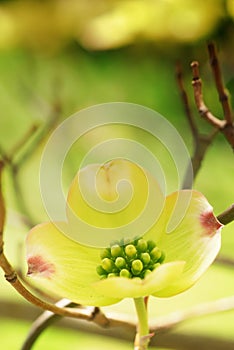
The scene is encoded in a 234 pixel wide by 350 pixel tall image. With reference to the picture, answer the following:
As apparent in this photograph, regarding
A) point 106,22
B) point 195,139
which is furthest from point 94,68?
point 195,139

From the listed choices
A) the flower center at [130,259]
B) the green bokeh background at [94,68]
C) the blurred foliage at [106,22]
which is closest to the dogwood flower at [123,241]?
the flower center at [130,259]

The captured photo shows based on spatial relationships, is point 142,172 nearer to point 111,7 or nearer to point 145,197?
point 145,197

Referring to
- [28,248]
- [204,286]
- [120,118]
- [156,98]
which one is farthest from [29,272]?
[156,98]

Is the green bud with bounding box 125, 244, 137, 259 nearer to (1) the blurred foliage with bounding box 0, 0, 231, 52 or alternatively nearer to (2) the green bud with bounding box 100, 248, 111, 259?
(2) the green bud with bounding box 100, 248, 111, 259

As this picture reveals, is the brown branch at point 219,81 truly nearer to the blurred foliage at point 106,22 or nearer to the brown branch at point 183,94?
the brown branch at point 183,94

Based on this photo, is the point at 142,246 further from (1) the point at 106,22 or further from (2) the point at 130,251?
(1) the point at 106,22

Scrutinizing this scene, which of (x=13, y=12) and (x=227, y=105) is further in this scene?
(x=13, y=12)

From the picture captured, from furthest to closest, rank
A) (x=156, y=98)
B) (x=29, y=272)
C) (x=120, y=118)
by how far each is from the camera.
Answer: (x=156, y=98), (x=120, y=118), (x=29, y=272)
